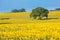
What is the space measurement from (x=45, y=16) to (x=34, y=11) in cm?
427

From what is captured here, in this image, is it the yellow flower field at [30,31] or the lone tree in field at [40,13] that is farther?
the lone tree in field at [40,13]

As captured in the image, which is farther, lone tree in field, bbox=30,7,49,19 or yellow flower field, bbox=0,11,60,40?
lone tree in field, bbox=30,7,49,19

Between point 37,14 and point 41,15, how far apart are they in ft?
4.99

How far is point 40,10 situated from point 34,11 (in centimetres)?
223

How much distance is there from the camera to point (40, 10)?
83.2m

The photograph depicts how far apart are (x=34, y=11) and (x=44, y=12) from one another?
3537 millimetres

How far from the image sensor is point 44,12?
81.8 metres

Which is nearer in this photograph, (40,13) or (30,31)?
(30,31)

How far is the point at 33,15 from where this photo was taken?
262 ft

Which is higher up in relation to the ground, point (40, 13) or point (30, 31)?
point (30, 31)

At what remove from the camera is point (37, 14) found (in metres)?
80.1

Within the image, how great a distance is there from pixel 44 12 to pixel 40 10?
208 centimetres

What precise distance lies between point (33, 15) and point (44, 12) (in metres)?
4.35
